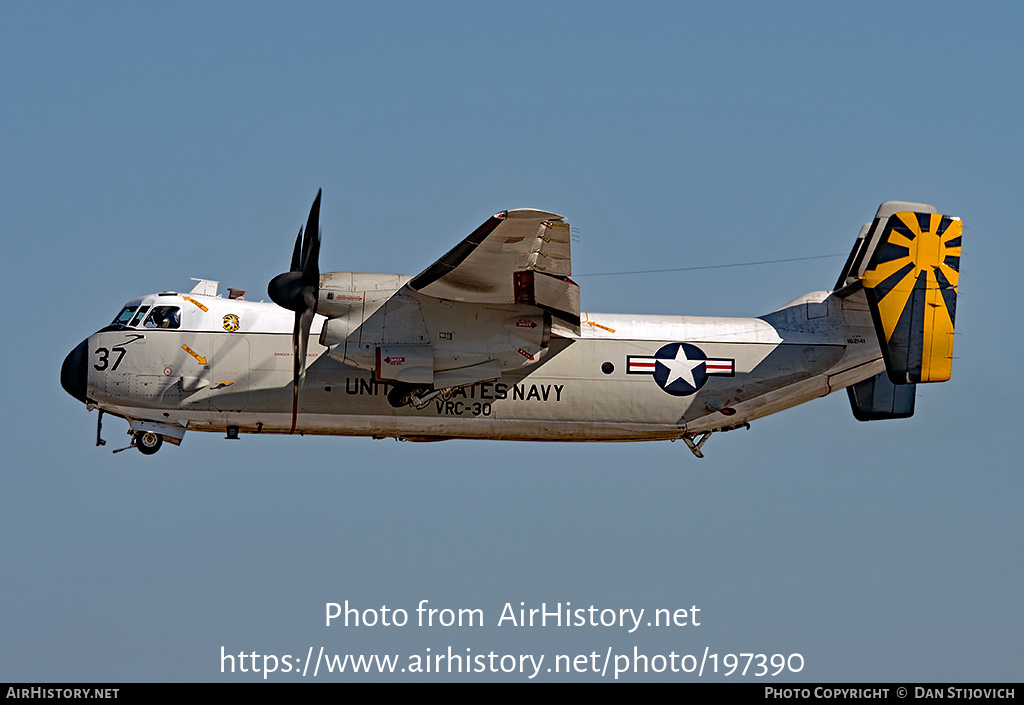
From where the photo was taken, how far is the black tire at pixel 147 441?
1320 inches

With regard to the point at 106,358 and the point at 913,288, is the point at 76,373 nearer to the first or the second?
the point at 106,358

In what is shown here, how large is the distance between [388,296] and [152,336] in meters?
5.34


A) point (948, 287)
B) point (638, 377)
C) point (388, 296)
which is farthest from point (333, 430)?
point (948, 287)

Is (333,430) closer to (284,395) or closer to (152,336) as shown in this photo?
(284,395)

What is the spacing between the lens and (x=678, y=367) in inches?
1345

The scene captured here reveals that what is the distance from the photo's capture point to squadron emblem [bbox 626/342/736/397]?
34.1 metres

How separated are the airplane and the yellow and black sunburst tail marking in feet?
0.10

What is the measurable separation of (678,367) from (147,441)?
38.3 feet

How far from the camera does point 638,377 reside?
1340 inches

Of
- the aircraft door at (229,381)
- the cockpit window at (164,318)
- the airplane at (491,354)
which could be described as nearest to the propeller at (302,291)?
the airplane at (491,354)

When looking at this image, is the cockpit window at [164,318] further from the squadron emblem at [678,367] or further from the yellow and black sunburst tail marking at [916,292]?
the yellow and black sunburst tail marking at [916,292]

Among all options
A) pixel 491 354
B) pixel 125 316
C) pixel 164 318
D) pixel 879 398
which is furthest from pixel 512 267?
pixel 879 398

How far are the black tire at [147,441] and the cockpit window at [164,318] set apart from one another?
231cm
